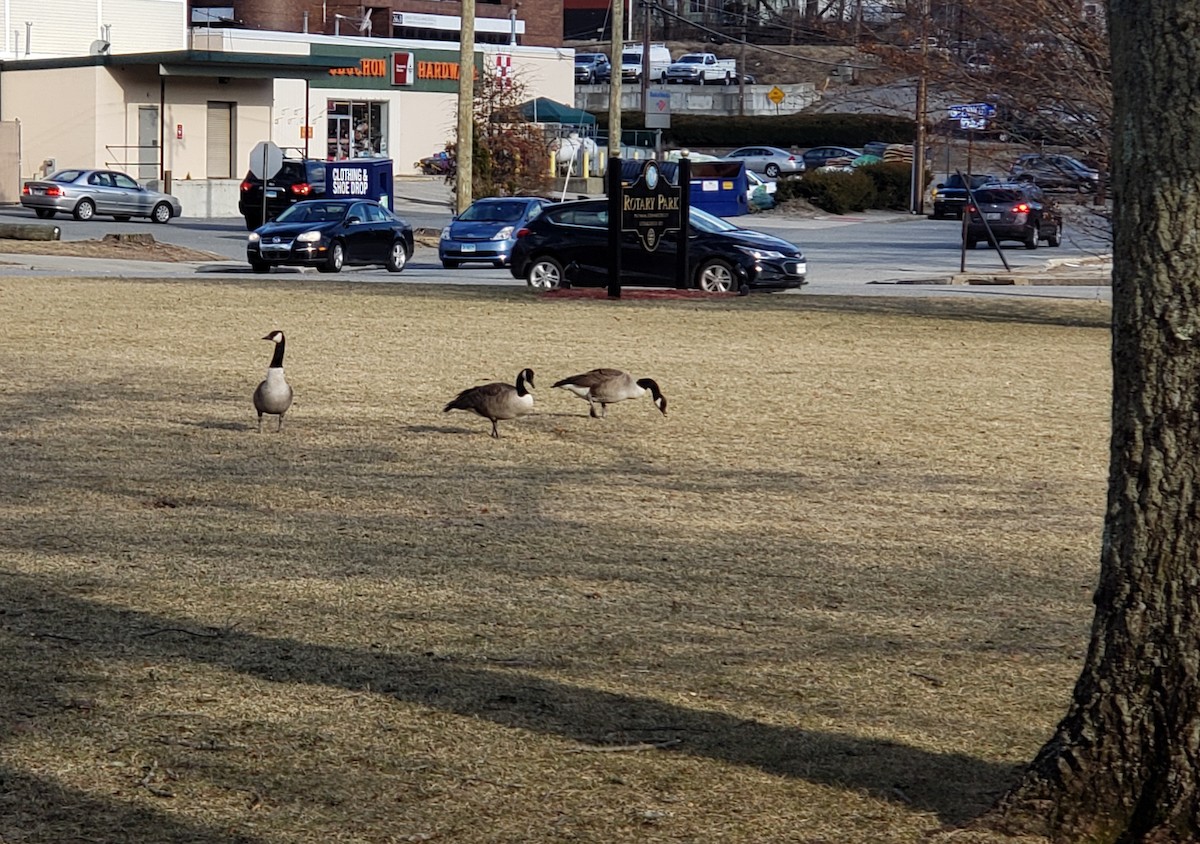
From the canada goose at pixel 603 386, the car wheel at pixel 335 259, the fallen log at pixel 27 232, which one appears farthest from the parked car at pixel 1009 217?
the canada goose at pixel 603 386

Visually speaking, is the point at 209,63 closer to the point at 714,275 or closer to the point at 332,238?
the point at 332,238

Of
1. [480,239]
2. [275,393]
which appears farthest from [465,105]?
[275,393]

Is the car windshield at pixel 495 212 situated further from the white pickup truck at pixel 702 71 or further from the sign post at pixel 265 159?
the white pickup truck at pixel 702 71

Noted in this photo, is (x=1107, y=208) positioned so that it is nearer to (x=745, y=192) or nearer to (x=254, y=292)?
(x=254, y=292)

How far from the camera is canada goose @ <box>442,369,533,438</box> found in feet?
38.5

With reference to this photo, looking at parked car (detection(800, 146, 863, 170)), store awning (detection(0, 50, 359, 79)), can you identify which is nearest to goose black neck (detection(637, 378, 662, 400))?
store awning (detection(0, 50, 359, 79))

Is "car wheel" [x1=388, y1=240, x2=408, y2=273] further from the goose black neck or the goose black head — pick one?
the goose black neck

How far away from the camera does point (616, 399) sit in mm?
12875

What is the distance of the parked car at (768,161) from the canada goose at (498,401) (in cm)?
6280

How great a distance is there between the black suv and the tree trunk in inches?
Result: 1633

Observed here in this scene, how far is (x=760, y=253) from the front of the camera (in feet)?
88.7

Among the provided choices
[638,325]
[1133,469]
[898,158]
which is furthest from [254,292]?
[898,158]

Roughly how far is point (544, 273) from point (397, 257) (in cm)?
698

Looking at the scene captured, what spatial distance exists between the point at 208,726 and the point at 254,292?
768 inches
